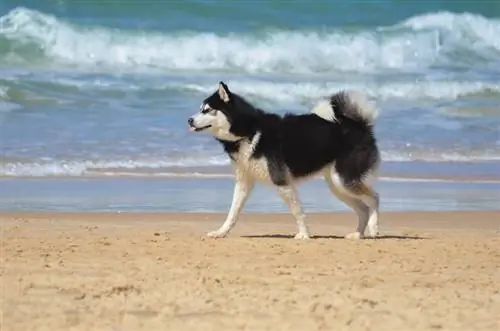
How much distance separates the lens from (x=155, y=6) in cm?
2506

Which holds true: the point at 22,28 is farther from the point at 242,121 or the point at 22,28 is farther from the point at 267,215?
the point at 242,121

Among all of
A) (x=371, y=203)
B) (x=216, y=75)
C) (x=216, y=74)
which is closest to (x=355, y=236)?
(x=371, y=203)

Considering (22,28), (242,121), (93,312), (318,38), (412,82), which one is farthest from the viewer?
(318,38)

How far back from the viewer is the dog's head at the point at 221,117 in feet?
27.3

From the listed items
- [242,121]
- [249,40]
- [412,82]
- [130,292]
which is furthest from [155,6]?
[130,292]

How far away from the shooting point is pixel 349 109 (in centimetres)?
854

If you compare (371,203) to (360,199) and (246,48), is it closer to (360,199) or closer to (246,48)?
(360,199)

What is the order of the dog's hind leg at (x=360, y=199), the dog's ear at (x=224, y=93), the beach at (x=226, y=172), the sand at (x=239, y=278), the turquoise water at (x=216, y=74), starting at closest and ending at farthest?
the sand at (x=239, y=278)
the beach at (x=226, y=172)
the dog's ear at (x=224, y=93)
the dog's hind leg at (x=360, y=199)
the turquoise water at (x=216, y=74)

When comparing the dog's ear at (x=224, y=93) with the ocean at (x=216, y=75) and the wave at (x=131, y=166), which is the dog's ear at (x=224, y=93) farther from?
the wave at (x=131, y=166)

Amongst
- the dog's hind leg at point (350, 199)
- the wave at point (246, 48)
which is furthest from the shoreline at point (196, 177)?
the wave at point (246, 48)

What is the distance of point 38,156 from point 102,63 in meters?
8.51

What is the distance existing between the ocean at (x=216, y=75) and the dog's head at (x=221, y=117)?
264cm

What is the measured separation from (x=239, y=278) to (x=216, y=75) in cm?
1486

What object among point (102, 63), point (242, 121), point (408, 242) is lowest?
point (102, 63)
